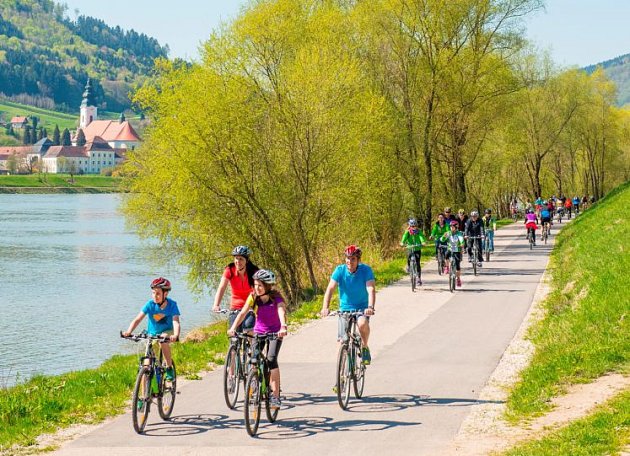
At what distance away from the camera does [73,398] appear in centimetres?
1174

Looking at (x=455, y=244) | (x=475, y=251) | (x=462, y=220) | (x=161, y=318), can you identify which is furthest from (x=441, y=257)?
(x=161, y=318)

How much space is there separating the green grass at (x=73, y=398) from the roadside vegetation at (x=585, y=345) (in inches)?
161

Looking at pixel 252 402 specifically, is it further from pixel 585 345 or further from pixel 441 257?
pixel 441 257

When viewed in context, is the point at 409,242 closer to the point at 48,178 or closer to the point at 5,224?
the point at 5,224

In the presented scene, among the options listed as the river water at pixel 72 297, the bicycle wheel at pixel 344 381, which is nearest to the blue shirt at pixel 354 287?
the bicycle wheel at pixel 344 381

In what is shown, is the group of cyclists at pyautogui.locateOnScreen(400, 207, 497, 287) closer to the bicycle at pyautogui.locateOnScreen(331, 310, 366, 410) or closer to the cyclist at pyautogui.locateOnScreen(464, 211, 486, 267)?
the cyclist at pyautogui.locateOnScreen(464, 211, 486, 267)

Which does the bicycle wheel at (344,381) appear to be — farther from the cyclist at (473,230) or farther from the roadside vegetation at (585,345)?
the cyclist at (473,230)

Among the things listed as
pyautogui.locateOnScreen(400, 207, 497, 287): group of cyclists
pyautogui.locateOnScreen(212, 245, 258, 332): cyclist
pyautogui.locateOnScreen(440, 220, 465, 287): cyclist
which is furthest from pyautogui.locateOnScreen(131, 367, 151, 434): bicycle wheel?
pyautogui.locateOnScreen(440, 220, 465, 287): cyclist

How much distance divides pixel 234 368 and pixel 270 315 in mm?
1083

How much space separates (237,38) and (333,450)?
2249 cm

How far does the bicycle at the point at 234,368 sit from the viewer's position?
10586mm

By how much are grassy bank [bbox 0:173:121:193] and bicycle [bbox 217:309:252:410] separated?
16143cm

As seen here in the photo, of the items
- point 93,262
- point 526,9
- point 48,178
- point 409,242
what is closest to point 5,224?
point 93,262

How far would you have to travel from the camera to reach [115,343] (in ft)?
84.7
